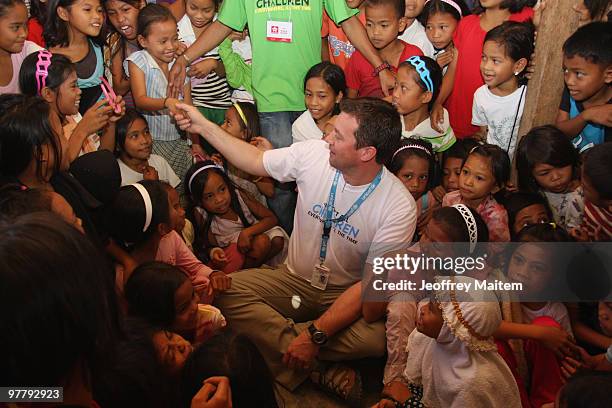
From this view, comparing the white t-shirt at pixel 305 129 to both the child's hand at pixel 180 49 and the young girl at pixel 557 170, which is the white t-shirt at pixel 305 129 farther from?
the young girl at pixel 557 170

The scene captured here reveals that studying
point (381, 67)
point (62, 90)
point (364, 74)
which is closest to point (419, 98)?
point (381, 67)

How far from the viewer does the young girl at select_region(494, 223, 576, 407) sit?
250cm

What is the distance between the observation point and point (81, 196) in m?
2.65

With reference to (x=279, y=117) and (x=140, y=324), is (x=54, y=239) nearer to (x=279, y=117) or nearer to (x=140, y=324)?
(x=140, y=324)

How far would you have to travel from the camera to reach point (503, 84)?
3.76m

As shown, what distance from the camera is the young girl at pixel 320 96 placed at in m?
3.73

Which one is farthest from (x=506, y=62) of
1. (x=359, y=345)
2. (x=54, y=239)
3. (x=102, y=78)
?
(x=54, y=239)

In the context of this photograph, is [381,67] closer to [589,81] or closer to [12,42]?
[589,81]

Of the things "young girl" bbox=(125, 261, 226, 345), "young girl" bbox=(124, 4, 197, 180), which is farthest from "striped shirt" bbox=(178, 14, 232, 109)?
"young girl" bbox=(125, 261, 226, 345)

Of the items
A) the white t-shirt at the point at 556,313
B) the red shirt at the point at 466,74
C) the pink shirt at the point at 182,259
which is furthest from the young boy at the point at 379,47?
the white t-shirt at the point at 556,313

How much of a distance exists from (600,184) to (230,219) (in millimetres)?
2122

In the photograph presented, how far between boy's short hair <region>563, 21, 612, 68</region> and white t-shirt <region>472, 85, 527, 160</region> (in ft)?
1.61

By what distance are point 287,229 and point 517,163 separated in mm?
1551

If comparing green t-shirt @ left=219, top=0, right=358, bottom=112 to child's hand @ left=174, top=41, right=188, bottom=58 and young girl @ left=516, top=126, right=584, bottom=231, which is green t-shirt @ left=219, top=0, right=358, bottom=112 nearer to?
child's hand @ left=174, top=41, right=188, bottom=58
